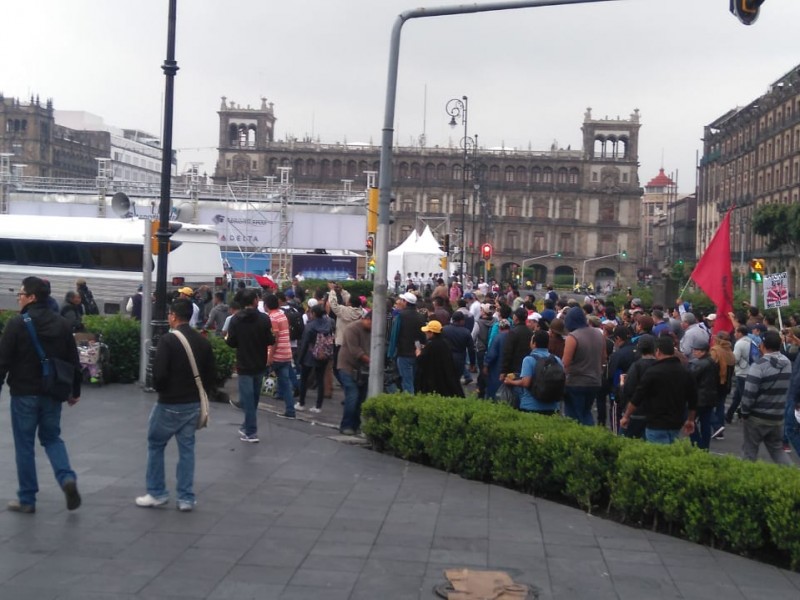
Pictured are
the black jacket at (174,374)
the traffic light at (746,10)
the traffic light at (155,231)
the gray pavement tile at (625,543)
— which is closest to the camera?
the gray pavement tile at (625,543)

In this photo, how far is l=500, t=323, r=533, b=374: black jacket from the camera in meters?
10.9

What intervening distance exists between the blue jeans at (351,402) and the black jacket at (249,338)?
1.20 metres

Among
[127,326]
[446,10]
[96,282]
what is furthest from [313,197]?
[446,10]

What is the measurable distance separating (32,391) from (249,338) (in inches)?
136

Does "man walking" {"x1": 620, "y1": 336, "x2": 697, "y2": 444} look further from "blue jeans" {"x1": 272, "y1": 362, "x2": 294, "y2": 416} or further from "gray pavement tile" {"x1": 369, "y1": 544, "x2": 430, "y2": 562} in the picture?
"blue jeans" {"x1": 272, "y1": 362, "x2": 294, "y2": 416}

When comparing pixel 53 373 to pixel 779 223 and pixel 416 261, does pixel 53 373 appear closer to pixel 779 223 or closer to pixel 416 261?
pixel 416 261

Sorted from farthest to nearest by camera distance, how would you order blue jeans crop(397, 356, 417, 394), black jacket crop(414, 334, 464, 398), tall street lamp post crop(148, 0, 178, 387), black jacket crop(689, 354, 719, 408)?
tall street lamp post crop(148, 0, 178, 387) < blue jeans crop(397, 356, 417, 394) < black jacket crop(414, 334, 464, 398) < black jacket crop(689, 354, 719, 408)

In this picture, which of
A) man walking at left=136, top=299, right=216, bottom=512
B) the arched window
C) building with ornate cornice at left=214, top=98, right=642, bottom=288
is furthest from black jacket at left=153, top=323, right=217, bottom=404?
the arched window

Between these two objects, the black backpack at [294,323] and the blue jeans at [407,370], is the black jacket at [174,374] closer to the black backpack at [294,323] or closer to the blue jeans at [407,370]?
the blue jeans at [407,370]

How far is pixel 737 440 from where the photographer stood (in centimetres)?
1317

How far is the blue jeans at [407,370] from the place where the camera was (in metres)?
12.6

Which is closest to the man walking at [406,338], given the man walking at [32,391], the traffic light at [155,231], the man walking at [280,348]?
the man walking at [280,348]

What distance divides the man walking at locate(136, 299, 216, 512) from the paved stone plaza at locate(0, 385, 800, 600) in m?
0.18

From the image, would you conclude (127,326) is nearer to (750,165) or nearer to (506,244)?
(750,165)
